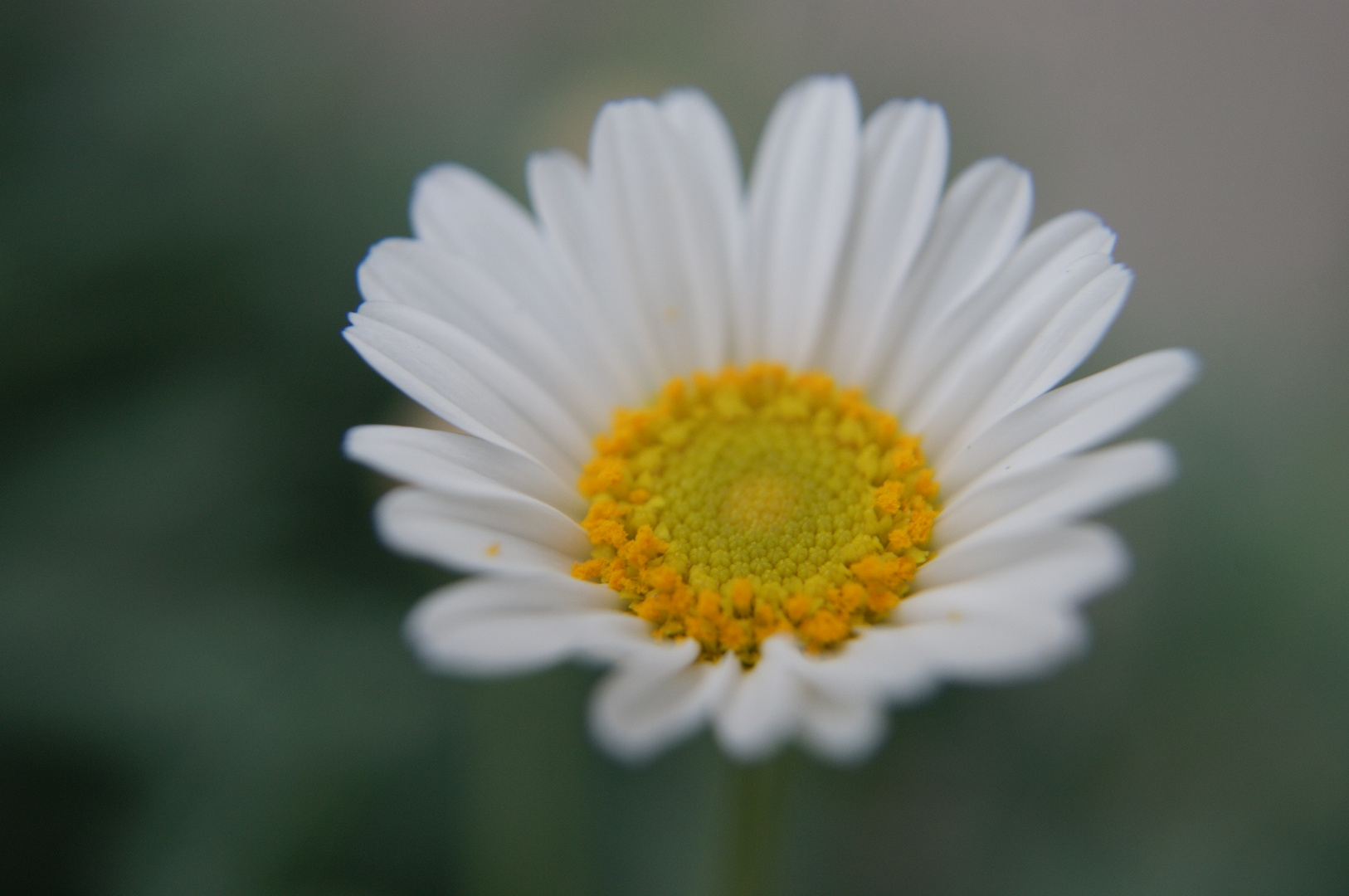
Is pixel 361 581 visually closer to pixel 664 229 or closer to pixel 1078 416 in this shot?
pixel 664 229

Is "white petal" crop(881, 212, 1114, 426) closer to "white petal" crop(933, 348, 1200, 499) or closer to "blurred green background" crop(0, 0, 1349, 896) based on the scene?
"white petal" crop(933, 348, 1200, 499)

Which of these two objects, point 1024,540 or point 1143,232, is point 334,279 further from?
point 1143,232

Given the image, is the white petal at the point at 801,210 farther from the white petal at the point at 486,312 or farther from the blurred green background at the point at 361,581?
the blurred green background at the point at 361,581

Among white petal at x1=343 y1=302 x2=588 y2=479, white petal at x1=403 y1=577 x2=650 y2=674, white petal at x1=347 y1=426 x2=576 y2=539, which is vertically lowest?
white petal at x1=403 y1=577 x2=650 y2=674

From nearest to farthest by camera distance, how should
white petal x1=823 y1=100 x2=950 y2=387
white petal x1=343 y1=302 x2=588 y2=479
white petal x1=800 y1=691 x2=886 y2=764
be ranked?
white petal x1=800 y1=691 x2=886 y2=764, white petal x1=343 y1=302 x2=588 y2=479, white petal x1=823 y1=100 x2=950 y2=387

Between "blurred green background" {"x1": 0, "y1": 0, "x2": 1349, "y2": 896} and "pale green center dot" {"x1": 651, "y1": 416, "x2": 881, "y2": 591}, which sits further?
"blurred green background" {"x1": 0, "y1": 0, "x2": 1349, "y2": 896}

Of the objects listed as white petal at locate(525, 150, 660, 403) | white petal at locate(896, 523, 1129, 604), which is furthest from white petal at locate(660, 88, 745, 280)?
white petal at locate(896, 523, 1129, 604)

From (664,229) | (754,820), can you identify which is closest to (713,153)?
(664,229)
